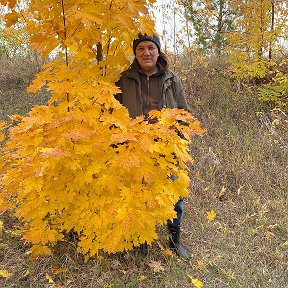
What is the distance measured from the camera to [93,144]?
9.05 ft

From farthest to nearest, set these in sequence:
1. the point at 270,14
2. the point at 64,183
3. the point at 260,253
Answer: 1. the point at 270,14
2. the point at 260,253
3. the point at 64,183

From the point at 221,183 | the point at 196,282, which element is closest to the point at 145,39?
the point at 196,282

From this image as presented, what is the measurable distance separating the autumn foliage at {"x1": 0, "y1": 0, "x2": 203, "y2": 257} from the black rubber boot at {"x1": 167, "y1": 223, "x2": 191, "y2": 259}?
26.6 inches

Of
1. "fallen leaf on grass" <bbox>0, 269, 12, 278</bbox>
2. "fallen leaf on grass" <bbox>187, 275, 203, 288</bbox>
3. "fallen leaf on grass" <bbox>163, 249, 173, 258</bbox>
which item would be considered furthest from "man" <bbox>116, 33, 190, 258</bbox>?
"fallen leaf on grass" <bbox>0, 269, 12, 278</bbox>

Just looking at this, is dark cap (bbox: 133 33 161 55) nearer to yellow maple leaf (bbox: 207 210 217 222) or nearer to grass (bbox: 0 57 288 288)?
grass (bbox: 0 57 288 288)

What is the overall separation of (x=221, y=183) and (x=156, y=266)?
205 cm

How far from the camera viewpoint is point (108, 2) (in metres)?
2.78

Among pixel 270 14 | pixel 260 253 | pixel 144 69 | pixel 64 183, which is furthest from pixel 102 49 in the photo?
pixel 270 14

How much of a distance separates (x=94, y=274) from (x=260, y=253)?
1687 millimetres

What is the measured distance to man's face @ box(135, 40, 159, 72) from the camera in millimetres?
3213

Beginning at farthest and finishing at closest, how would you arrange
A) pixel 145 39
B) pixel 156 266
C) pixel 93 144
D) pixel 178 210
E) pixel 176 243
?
pixel 176 243, pixel 178 210, pixel 156 266, pixel 145 39, pixel 93 144

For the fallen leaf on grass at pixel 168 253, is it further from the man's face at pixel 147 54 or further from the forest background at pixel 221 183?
the man's face at pixel 147 54

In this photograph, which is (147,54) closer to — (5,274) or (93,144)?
(93,144)

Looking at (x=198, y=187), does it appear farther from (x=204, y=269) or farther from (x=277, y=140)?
(x=277, y=140)
